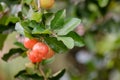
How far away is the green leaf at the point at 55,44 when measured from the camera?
86cm

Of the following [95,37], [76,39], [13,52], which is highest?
[76,39]

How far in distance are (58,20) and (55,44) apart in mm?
59

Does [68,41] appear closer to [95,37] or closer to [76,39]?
[76,39]

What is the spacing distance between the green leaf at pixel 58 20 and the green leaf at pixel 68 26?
1cm

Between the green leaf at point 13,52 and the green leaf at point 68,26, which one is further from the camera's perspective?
the green leaf at point 13,52

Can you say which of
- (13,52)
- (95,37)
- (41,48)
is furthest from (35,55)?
(95,37)

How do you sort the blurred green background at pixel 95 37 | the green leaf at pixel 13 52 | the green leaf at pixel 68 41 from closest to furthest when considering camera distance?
the green leaf at pixel 68 41
the green leaf at pixel 13 52
the blurred green background at pixel 95 37

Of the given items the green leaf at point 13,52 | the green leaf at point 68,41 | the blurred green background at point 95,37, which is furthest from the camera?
the blurred green background at point 95,37

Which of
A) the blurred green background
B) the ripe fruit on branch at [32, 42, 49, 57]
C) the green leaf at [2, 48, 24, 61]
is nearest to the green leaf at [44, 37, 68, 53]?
the ripe fruit on branch at [32, 42, 49, 57]

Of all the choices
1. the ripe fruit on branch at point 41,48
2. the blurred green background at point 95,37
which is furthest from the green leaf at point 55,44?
the blurred green background at point 95,37

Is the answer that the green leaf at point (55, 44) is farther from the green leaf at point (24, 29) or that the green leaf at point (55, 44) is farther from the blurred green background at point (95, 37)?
the blurred green background at point (95, 37)

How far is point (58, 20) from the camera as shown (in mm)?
874

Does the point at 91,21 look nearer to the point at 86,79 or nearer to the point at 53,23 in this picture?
the point at 86,79

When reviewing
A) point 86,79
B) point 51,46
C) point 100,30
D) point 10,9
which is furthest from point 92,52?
point 51,46
